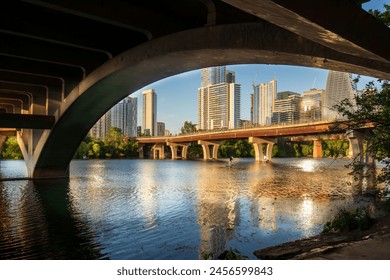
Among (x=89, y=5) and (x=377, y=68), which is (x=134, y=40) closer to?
(x=89, y=5)

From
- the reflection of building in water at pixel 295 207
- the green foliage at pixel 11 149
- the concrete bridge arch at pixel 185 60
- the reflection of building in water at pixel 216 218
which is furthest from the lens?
the green foliage at pixel 11 149

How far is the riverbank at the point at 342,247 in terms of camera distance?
8031 millimetres

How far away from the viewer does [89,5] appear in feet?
49.8

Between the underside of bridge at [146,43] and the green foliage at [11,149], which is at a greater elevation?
the underside of bridge at [146,43]

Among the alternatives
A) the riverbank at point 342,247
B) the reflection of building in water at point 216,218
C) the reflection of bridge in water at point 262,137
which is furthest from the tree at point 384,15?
the reflection of bridge in water at point 262,137

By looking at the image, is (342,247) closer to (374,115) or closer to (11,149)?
(374,115)

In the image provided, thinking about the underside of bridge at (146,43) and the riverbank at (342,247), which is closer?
the underside of bridge at (146,43)

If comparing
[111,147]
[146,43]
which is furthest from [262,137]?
[146,43]

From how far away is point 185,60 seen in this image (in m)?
16.3

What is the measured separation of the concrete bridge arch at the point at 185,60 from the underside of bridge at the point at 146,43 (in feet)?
0.12

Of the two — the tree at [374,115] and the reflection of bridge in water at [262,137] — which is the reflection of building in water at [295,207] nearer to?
the tree at [374,115]

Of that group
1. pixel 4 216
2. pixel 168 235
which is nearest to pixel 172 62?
pixel 168 235

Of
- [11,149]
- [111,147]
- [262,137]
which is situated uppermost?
[262,137]

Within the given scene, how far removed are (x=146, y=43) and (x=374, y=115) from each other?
11081 mm
